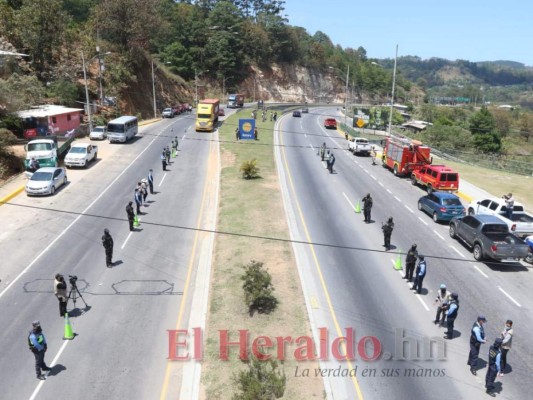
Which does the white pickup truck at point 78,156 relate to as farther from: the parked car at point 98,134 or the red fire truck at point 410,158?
the red fire truck at point 410,158

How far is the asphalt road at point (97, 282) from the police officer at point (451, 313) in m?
8.70

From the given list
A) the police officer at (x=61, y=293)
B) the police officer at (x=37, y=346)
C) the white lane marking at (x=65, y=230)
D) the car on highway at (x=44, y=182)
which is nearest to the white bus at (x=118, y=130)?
the white lane marking at (x=65, y=230)

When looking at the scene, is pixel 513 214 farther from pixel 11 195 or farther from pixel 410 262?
pixel 11 195

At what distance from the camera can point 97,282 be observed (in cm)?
1927

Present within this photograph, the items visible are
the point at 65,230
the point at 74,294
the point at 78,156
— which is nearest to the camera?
the point at 74,294

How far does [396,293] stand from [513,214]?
11831 millimetres

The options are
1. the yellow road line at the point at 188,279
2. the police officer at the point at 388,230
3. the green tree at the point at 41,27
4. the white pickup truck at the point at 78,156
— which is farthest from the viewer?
the green tree at the point at 41,27

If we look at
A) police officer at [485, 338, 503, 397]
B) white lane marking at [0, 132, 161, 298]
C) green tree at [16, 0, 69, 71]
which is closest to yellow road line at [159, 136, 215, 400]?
white lane marking at [0, 132, 161, 298]

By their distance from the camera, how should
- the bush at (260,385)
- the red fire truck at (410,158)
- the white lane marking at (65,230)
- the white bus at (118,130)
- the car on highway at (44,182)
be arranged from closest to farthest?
the bush at (260,385) < the white lane marking at (65,230) < the car on highway at (44,182) < the red fire truck at (410,158) < the white bus at (118,130)

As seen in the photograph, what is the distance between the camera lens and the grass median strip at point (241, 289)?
12969mm

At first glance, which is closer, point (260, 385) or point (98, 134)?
point (260, 385)

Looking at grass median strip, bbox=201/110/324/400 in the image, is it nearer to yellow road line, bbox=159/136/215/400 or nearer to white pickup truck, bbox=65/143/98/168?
yellow road line, bbox=159/136/215/400

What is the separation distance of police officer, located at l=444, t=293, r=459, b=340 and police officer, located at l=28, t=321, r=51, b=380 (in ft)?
40.1

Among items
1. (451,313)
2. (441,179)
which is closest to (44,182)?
(451,313)
